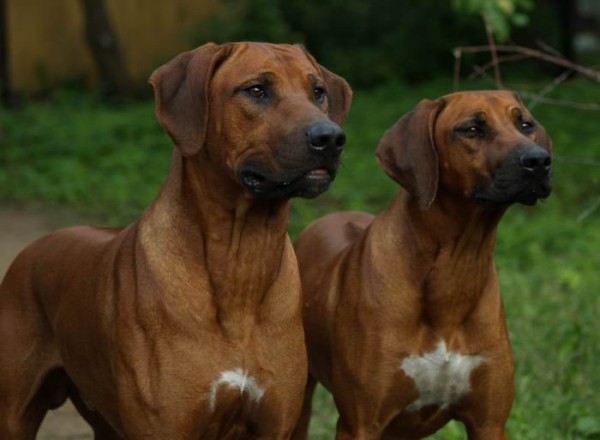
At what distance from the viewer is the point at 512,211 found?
13336 millimetres

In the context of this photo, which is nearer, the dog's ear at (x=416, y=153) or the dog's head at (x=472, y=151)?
the dog's head at (x=472, y=151)

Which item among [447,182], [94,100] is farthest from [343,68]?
[447,182]

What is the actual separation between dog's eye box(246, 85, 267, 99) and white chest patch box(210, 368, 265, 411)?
3.05ft

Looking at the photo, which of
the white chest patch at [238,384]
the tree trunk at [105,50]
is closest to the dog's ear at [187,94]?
the white chest patch at [238,384]

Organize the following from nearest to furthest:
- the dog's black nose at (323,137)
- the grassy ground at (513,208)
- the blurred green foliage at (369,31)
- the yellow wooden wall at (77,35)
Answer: the dog's black nose at (323,137) → the grassy ground at (513,208) → the blurred green foliage at (369,31) → the yellow wooden wall at (77,35)

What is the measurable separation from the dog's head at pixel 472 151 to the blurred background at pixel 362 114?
0.94 m

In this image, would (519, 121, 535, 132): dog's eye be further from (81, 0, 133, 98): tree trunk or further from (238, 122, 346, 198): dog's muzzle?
(81, 0, 133, 98): tree trunk

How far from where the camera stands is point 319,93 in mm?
5492

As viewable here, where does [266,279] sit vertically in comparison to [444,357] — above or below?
above

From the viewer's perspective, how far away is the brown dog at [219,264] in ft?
17.1

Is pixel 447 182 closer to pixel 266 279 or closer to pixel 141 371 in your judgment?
pixel 266 279

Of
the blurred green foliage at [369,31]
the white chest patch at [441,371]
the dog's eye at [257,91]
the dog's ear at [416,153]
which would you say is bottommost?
the blurred green foliage at [369,31]

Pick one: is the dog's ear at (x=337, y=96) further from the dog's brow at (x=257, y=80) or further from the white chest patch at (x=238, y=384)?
the white chest patch at (x=238, y=384)

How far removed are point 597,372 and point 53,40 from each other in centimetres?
1749
